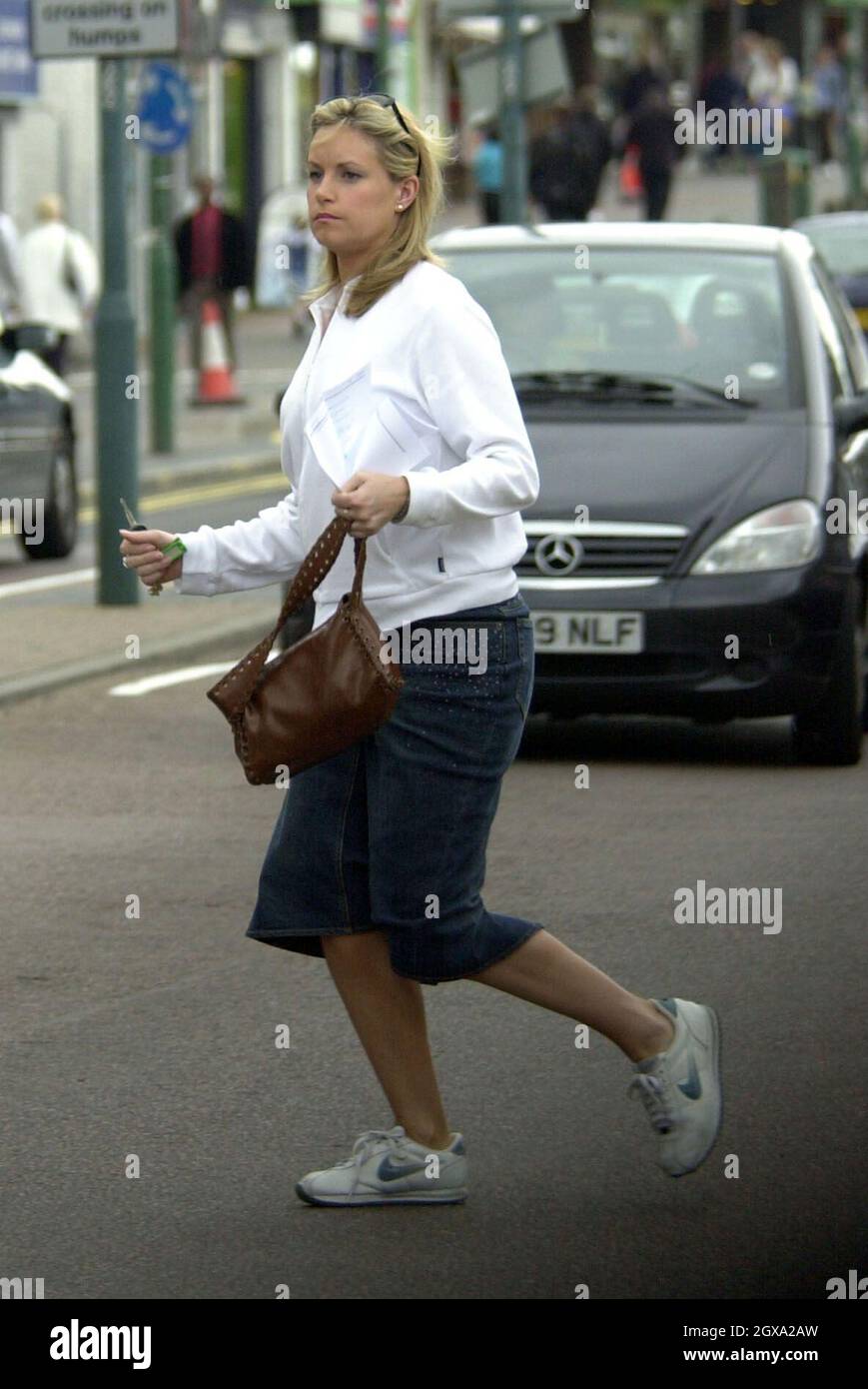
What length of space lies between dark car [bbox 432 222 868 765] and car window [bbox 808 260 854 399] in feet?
0.08

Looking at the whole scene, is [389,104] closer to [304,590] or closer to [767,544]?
[304,590]

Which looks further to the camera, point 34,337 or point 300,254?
point 300,254

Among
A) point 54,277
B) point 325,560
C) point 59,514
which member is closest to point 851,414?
point 325,560

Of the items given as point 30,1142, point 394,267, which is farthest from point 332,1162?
point 394,267

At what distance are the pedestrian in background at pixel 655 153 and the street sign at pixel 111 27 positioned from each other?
23468 mm

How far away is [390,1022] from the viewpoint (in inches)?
208

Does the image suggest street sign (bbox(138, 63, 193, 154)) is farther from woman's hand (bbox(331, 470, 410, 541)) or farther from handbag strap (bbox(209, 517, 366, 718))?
woman's hand (bbox(331, 470, 410, 541))

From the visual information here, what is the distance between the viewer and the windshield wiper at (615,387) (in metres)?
10.4

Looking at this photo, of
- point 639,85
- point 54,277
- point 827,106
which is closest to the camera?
point 54,277

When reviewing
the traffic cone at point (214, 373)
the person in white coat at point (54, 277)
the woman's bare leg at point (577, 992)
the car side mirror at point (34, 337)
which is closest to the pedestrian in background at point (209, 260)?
the traffic cone at point (214, 373)

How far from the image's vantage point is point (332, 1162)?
5570 millimetres

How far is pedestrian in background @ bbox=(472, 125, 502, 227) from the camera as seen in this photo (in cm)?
3434

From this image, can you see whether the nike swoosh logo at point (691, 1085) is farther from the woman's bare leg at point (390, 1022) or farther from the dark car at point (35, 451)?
the dark car at point (35, 451)

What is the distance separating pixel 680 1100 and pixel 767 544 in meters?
4.71
